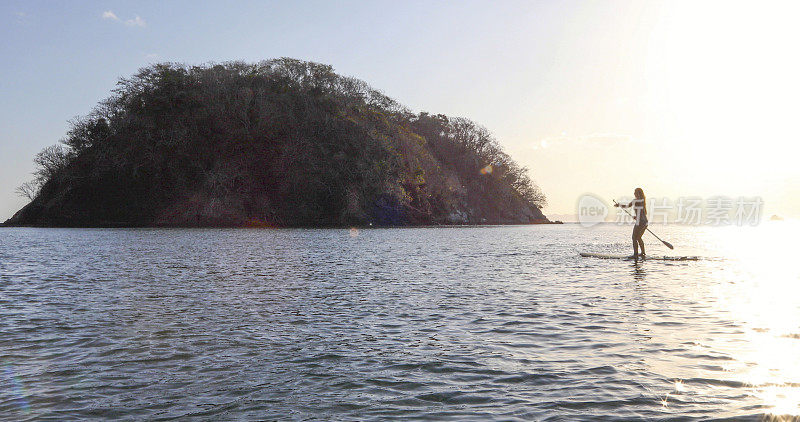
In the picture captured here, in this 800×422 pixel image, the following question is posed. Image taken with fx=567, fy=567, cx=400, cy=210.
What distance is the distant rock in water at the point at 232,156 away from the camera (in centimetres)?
10025

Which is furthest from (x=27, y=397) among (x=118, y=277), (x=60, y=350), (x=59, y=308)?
(x=118, y=277)

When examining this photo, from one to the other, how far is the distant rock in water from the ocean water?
81.8 m

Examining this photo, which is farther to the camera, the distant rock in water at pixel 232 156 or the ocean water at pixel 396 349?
the distant rock in water at pixel 232 156

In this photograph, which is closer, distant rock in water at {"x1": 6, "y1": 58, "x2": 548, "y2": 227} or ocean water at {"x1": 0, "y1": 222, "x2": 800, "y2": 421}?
ocean water at {"x1": 0, "y1": 222, "x2": 800, "y2": 421}

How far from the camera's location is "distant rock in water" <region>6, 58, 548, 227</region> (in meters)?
100

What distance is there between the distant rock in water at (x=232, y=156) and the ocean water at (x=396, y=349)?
81.8 m

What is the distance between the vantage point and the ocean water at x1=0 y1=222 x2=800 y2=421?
7082 mm

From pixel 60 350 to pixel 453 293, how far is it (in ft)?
37.0

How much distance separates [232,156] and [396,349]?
3938 inches

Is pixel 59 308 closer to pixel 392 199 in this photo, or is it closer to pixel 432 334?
pixel 432 334

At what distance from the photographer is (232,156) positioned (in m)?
105

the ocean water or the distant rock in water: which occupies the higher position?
the distant rock in water

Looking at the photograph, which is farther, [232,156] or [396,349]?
[232,156]

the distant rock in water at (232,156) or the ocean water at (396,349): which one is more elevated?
the distant rock in water at (232,156)
